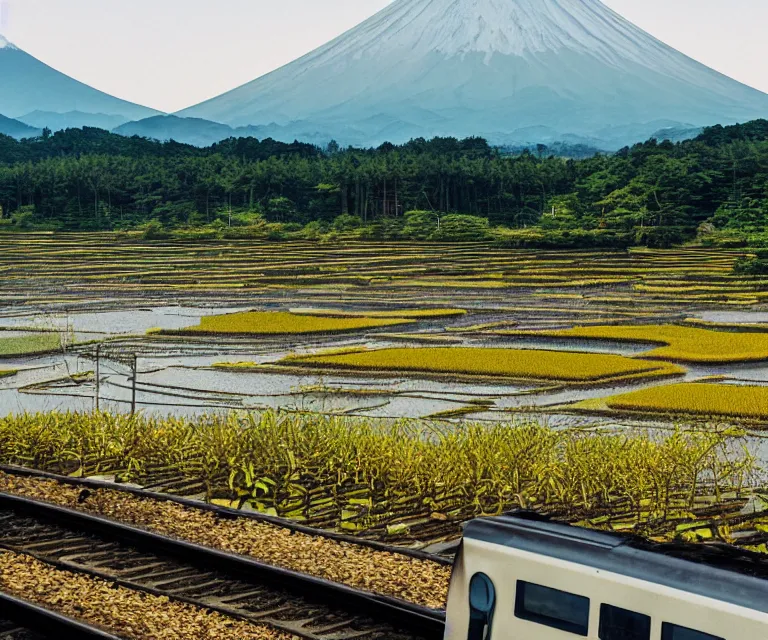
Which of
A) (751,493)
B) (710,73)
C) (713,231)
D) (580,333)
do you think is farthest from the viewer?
(710,73)

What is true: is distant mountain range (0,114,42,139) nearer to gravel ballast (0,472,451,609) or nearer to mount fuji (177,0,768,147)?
mount fuji (177,0,768,147)

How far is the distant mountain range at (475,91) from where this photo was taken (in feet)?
358

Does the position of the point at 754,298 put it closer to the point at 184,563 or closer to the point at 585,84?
the point at 184,563

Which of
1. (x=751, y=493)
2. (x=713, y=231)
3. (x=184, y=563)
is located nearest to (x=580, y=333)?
(x=751, y=493)

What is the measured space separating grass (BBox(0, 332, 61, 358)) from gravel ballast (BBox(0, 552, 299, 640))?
11.2 meters

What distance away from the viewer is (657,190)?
34.7 m

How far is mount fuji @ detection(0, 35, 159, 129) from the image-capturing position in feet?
426

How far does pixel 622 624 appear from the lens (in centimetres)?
339

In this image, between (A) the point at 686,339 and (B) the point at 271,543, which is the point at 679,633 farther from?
(A) the point at 686,339

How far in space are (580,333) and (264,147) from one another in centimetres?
3491

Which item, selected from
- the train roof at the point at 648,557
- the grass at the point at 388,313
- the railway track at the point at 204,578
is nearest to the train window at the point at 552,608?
the train roof at the point at 648,557

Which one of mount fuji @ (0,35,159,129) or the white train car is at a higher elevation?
mount fuji @ (0,35,159,129)

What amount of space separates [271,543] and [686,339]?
12.3 meters

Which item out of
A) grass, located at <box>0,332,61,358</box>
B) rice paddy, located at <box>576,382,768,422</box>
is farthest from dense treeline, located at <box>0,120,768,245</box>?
rice paddy, located at <box>576,382,768,422</box>
